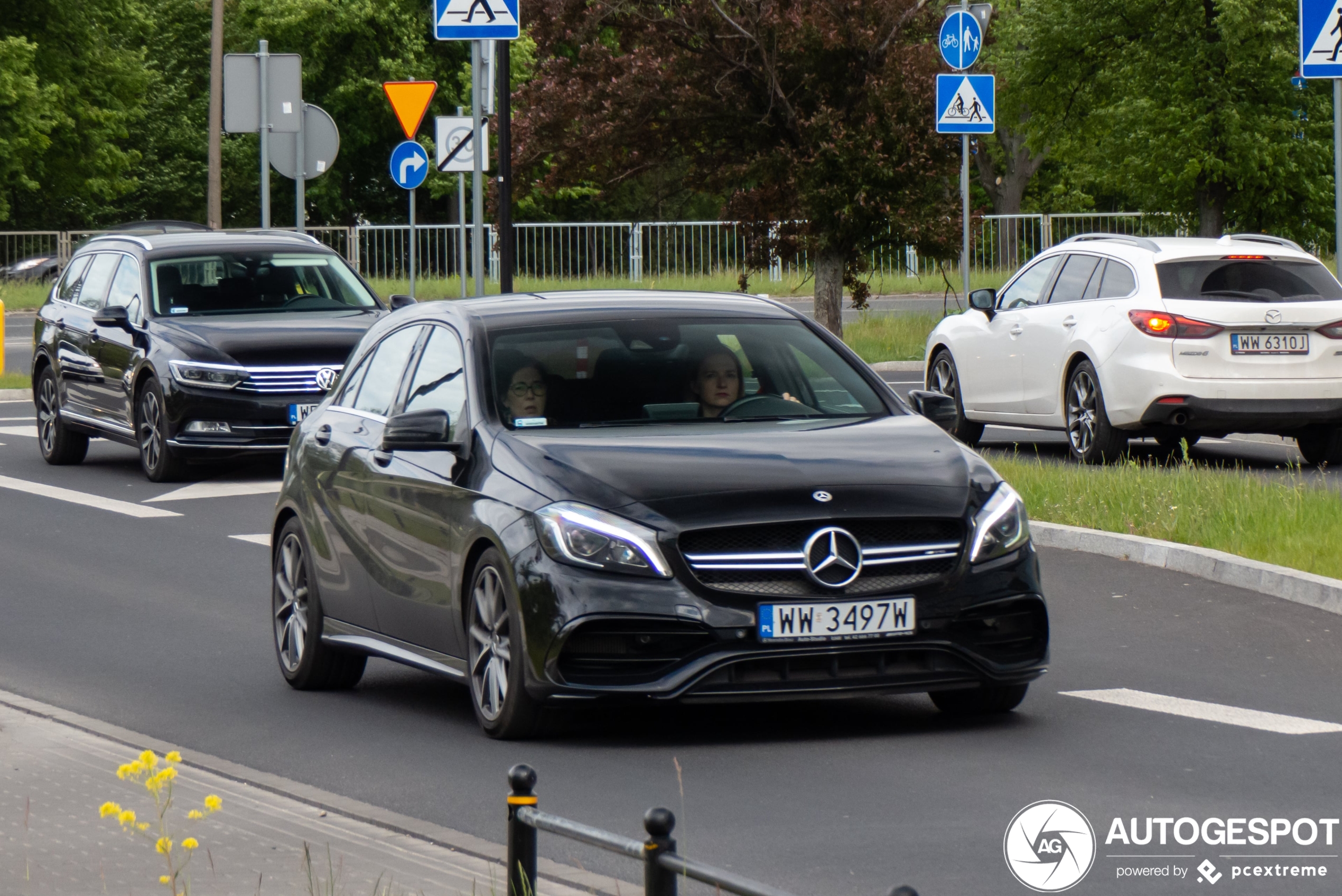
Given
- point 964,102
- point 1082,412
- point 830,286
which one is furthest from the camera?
point 830,286

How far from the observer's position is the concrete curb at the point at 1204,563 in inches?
410

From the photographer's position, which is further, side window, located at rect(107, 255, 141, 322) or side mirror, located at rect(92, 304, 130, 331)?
side window, located at rect(107, 255, 141, 322)

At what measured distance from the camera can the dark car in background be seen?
1703 centimetres

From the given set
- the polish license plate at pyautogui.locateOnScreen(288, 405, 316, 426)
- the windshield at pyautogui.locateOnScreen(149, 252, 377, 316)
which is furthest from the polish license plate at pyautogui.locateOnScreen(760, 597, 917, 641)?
the windshield at pyautogui.locateOnScreen(149, 252, 377, 316)

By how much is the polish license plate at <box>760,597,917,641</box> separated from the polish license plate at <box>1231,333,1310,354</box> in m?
9.22

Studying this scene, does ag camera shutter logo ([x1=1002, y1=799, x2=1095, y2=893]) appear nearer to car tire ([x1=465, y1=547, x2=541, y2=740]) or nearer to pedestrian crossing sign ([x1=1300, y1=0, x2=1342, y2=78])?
car tire ([x1=465, y1=547, x2=541, y2=740])

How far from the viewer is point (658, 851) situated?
3668 mm

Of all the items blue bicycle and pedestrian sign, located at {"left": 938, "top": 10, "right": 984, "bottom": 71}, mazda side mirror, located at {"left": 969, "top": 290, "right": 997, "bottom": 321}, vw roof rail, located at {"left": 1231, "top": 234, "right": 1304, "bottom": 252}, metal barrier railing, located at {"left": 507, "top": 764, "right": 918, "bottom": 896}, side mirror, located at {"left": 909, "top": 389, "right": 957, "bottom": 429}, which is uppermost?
blue bicycle and pedestrian sign, located at {"left": 938, "top": 10, "right": 984, "bottom": 71}

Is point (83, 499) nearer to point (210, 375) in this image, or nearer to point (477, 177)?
point (210, 375)

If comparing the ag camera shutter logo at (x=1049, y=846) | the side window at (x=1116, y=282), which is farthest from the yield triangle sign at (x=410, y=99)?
the ag camera shutter logo at (x=1049, y=846)

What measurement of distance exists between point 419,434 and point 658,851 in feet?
14.8

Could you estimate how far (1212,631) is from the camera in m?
9.89

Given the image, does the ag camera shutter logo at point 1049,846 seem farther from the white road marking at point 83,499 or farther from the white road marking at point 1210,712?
the white road marking at point 83,499

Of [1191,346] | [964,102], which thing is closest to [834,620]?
[1191,346]
